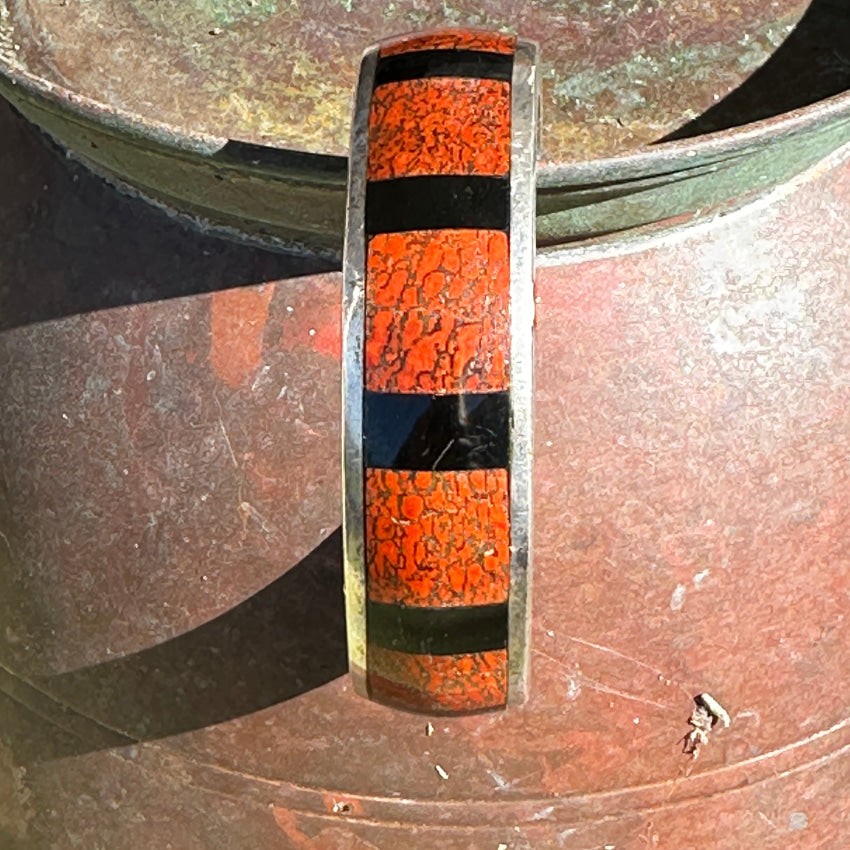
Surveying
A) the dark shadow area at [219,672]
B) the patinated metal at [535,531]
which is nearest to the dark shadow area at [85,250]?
the patinated metal at [535,531]

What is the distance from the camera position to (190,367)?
99 centimetres

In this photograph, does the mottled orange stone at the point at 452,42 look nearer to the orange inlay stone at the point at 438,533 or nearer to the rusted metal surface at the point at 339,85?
the rusted metal surface at the point at 339,85

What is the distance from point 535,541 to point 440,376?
304 mm

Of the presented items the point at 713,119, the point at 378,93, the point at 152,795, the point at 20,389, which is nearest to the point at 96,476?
the point at 20,389

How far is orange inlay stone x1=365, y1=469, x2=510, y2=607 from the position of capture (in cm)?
70

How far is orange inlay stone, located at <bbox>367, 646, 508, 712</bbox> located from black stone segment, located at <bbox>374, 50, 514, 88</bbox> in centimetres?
30

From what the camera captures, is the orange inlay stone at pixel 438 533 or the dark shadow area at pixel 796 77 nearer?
the orange inlay stone at pixel 438 533

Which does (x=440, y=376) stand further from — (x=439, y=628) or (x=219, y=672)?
(x=219, y=672)

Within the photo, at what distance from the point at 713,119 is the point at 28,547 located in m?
0.59

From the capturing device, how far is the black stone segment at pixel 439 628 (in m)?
0.72

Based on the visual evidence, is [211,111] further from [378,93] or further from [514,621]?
[514,621]

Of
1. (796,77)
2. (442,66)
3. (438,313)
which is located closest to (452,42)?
(442,66)

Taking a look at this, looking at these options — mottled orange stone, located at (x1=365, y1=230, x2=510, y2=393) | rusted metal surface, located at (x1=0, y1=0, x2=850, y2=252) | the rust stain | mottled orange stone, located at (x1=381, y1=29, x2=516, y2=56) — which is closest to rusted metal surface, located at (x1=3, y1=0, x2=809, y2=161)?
rusted metal surface, located at (x1=0, y1=0, x2=850, y2=252)

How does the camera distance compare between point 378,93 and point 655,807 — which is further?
point 655,807
